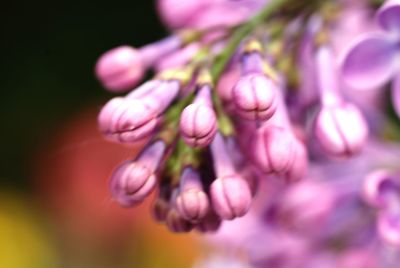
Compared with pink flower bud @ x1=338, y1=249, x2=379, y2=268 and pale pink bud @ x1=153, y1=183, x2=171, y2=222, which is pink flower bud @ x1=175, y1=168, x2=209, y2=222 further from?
pink flower bud @ x1=338, y1=249, x2=379, y2=268

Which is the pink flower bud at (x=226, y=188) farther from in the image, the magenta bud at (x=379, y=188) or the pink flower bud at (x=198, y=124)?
the magenta bud at (x=379, y=188)

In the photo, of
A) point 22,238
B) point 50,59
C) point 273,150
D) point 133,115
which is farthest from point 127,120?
point 50,59

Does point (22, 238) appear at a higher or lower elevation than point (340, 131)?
higher

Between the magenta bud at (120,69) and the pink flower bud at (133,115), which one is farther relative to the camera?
the magenta bud at (120,69)

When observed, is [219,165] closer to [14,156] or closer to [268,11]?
[268,11]

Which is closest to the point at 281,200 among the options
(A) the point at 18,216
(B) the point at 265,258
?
(B) the point at 265,258

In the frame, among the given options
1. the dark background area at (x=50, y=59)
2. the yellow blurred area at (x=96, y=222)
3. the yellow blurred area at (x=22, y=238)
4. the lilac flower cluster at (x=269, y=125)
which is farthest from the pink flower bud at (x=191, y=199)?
the dark background area at (x=50, y=59)

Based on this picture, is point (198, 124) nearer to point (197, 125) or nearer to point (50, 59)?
point (197, 125)

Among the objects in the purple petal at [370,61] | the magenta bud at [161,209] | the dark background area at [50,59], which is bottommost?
the magenta bud at [161,209]
